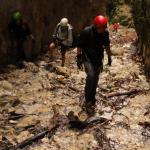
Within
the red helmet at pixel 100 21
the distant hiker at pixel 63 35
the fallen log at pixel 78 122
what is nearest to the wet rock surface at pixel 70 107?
the fallen log at pixel 78 122

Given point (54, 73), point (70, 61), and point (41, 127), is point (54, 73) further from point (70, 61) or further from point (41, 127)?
point (41, 127)

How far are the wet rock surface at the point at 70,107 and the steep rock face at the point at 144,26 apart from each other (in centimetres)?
40

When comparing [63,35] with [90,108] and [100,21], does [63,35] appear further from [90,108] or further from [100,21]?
[100,21]

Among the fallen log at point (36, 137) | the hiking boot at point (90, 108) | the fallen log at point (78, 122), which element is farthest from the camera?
the hiking boot at point (90, 108)

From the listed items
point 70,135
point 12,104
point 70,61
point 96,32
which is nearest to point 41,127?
point 70,135

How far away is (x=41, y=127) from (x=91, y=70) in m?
1.62

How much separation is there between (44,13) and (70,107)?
5.87 metres

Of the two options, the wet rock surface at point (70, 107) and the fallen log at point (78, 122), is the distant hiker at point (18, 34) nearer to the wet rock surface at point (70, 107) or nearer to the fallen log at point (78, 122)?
the wet rock surface at point (70, 107)

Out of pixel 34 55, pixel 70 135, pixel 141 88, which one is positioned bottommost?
pixel 70 135

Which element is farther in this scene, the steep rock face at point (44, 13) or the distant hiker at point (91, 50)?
the steep rock face at point (44, 13)

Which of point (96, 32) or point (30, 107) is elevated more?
point (96, 32)

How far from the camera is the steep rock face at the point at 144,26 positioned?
13.8 meters

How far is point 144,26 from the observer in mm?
14523

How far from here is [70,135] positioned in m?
9.98
